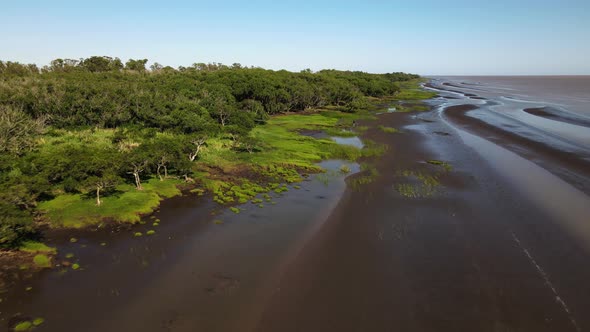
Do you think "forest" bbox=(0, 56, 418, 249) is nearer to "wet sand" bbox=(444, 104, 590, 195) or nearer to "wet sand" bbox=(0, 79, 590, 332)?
"wet sand" bbox=(0, 79, 590, 332)

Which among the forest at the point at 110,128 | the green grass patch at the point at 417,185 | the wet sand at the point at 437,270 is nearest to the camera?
the wet sand at the point at 437,270

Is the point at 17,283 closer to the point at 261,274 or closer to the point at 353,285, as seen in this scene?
the point at 261,274

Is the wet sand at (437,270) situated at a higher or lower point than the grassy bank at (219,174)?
lower

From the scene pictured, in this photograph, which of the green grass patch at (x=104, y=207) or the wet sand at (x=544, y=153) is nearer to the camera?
the green grass patch at (x=104, y=207)

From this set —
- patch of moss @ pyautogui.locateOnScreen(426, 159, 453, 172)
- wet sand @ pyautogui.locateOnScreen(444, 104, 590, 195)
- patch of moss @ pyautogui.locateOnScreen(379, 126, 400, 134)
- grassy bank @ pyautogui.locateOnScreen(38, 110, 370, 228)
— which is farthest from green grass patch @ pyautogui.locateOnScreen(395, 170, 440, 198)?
patch of moss @ pyautogui.locateOnScreen(379, 126, 400, 134)

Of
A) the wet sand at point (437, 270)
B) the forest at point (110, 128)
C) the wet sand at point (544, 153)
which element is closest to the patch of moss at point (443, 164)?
A: the wet sand at point (437, 270)

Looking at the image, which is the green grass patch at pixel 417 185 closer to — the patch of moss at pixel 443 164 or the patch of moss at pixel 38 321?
the patch of moss at pixel 443 164

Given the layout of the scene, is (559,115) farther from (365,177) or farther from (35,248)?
(35,248)

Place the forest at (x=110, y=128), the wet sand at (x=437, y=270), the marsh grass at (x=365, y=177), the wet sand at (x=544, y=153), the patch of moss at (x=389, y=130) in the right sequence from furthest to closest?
the patch of moss at (x=389, y=130), the wet sand at (x=544, y=153), the marsh grass at (x=365, y=177), the forest at (x=110, y=128), the wet sand at (x=437, y=270)

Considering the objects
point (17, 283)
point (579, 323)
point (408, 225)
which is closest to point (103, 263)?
point (17, 283)
